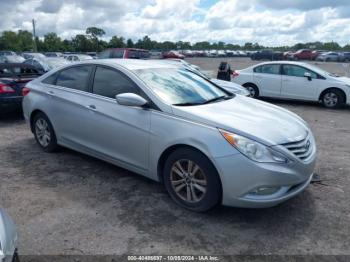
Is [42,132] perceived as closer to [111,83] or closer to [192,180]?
[111,83]

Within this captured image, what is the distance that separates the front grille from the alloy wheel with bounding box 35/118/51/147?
12.5 ft

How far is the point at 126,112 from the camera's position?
438 cm

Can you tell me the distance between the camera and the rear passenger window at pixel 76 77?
5.11 metres

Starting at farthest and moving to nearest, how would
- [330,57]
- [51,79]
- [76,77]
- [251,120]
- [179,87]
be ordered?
[330,57]
[51,79]
[76,77]
[179,87]
[251,120]

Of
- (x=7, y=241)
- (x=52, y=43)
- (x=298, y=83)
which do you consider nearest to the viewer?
(x=7, y=241)

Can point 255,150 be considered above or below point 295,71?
below

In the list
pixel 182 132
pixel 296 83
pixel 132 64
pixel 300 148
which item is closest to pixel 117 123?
pixel 132 64

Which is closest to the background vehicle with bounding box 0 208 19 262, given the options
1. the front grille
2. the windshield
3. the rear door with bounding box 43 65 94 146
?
the windshield

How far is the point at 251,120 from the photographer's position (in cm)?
390

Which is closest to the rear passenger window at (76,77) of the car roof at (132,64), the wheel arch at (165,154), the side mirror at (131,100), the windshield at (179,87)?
the car roof at (132,64)

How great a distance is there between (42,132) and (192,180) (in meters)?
3.19

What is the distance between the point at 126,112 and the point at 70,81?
1.49 meters

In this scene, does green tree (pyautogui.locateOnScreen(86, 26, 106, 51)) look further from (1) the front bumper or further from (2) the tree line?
(1) the front bumper

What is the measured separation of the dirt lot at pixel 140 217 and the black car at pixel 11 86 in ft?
10.1
